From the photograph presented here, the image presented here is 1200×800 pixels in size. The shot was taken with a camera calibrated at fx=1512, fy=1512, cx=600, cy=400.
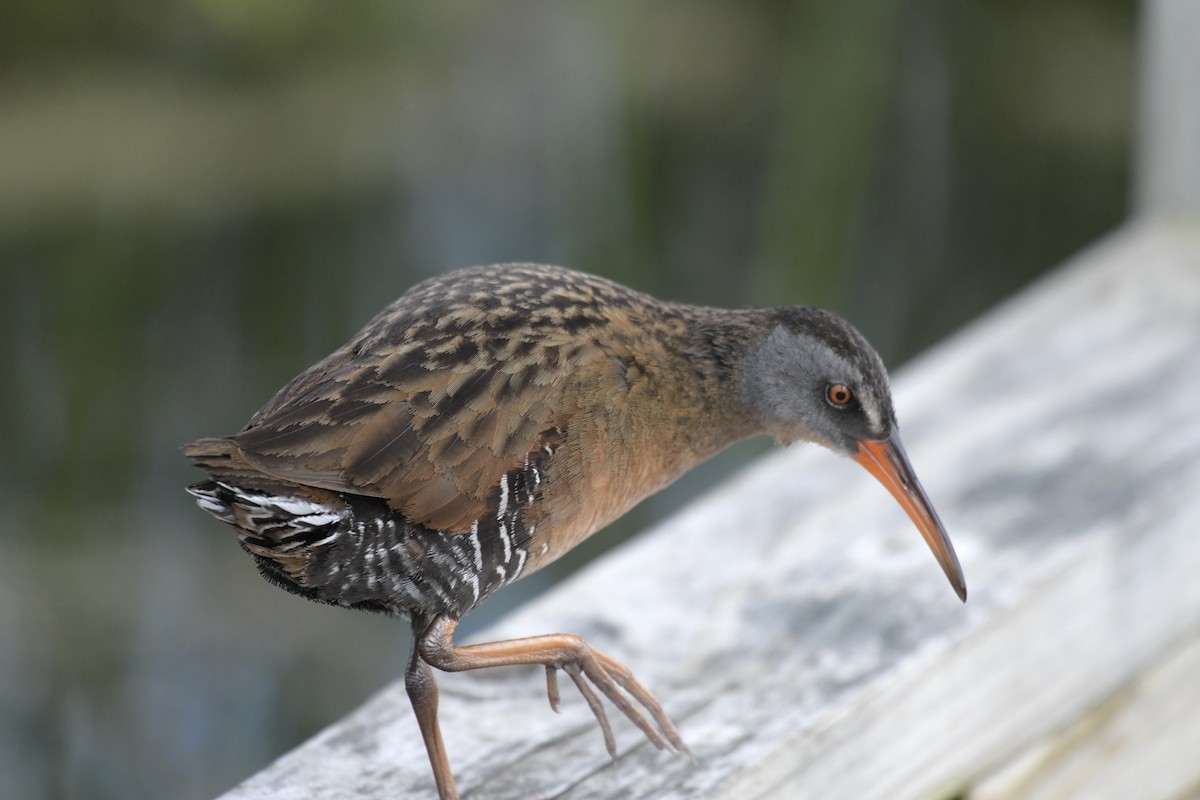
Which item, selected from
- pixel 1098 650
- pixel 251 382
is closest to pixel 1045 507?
pixel 1098 650

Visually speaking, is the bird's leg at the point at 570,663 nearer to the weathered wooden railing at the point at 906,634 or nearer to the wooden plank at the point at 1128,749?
the weathered wooden railing at the point at 906,634

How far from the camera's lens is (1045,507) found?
7.40 ft

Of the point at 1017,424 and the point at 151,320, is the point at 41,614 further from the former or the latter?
the point at 1017,424

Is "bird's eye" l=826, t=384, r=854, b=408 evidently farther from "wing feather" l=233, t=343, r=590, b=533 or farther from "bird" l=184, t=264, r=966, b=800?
"wing feather" l=233, t=343, r=590, b=533

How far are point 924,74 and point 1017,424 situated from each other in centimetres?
206

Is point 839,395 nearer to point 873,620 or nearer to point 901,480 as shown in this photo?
point 901,480

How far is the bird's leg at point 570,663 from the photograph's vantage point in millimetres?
1749

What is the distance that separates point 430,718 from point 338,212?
245 cm

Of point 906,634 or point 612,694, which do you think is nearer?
point 612,694

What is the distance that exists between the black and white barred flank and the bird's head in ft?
1.62

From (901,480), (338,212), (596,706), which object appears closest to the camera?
(596,706)

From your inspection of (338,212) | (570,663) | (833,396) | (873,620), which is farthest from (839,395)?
(338,212)

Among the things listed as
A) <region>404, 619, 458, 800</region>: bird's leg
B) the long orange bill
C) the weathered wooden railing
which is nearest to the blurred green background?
the weathered wooden railing

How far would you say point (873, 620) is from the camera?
202cm
